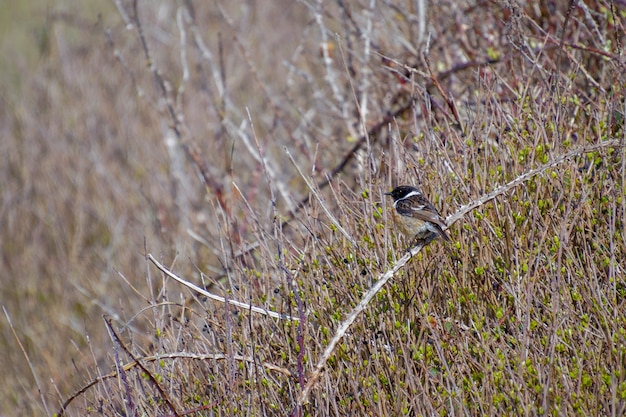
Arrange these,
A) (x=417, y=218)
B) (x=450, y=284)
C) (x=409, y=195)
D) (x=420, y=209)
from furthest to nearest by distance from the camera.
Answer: (x=409, y=195), (x=420, y=209), (x=417, y=218), (x=450, y=284)

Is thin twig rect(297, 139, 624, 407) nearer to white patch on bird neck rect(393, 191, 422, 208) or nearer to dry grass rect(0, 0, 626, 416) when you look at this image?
dry grass rect(0, 0, 626, 416)

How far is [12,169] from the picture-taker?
34.2ft

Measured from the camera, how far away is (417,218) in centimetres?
371

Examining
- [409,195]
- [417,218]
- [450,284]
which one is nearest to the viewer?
[450,284]

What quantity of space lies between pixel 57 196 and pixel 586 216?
24.9 feet

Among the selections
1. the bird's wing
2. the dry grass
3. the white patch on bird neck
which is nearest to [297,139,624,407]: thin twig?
the dry grass

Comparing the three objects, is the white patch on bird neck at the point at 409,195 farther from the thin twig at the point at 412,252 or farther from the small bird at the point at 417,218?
the thin twig at the point at 412,252

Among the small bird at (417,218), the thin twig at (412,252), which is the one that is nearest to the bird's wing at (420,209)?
the small bird at (417,218)

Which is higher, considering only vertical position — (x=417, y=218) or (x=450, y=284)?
(x=417, y=218)

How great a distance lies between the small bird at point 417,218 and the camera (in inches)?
144

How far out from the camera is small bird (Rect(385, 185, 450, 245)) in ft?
12.0

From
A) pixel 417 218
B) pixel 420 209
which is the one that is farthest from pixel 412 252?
pixel 420 209

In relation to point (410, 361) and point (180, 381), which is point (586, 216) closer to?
point (410, 361)

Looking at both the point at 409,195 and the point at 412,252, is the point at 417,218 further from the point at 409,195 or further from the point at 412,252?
the point at 409,195
